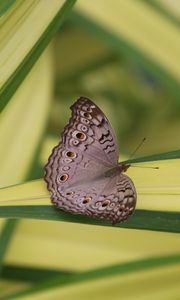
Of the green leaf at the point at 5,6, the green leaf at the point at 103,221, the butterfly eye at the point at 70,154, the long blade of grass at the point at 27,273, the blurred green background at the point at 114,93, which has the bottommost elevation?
the long blade of grass at the point at 27,273

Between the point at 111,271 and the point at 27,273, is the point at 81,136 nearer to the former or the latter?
the point at 111,271

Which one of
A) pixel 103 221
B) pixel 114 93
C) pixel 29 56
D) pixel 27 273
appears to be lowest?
pixel 27 273

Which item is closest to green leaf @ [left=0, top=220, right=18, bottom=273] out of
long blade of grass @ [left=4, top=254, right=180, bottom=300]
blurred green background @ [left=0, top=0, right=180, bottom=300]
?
blurred green background @ [left=0, top=0, right=180, bottom=300]

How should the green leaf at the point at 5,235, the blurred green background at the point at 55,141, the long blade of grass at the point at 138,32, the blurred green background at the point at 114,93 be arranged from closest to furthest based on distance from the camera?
the blurred green background at the point at 55,141, the green leaf at the point at 5,235, the long blade of grass at the point at 138,32, the blurred green background at the point at 114,93

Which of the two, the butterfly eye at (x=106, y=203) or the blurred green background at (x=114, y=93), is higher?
the blurred green background at (x=114, y=93)

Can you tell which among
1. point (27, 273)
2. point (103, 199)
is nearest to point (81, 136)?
point (103, 199)

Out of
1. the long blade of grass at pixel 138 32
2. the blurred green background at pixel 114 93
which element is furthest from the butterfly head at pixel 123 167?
the blurred green background at pixel 114 93

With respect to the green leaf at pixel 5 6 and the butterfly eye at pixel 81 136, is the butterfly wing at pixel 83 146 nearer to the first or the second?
the butterfly eye at pixel 81 136

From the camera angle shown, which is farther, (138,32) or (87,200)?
(138,32)

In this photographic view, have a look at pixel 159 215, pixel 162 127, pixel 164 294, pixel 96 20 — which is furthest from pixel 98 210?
pixel 162 127
